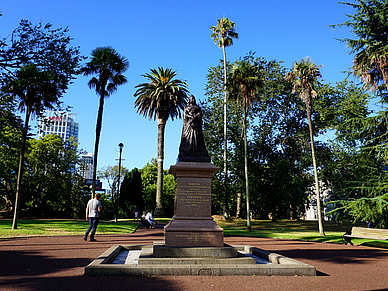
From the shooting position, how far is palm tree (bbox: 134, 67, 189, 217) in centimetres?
3631

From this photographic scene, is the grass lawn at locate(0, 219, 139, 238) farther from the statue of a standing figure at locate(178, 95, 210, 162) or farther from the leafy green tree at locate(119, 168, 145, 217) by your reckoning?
the leafy green tree at locate(119, 168, 145, 217)

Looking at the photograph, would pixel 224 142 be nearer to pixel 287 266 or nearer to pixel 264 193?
pixel 264 193

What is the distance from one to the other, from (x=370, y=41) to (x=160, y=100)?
73.6 ft

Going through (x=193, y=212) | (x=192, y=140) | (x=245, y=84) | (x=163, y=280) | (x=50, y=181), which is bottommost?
(x=163, y=280)

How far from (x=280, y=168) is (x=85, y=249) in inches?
922

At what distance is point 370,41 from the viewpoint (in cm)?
1956

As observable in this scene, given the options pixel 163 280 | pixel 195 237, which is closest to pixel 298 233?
pixel 195 237

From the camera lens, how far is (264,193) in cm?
3341

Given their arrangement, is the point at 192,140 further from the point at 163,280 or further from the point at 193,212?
the point at 163,280

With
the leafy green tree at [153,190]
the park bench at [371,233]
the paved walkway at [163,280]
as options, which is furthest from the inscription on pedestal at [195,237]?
the leafy green tree at [153,190]

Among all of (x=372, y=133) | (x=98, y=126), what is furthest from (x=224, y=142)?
(x=372, y=133)

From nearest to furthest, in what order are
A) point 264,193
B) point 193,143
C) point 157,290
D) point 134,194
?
point 157,290 < point 193,143 < point 264,193 < point 134,194

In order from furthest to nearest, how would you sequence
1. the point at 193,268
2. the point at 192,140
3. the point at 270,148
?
1. the point at 270,148
2. the point at 192,140
3. the point at 193,268

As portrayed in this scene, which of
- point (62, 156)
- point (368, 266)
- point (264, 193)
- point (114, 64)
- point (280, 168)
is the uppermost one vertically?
point (114, 64)
